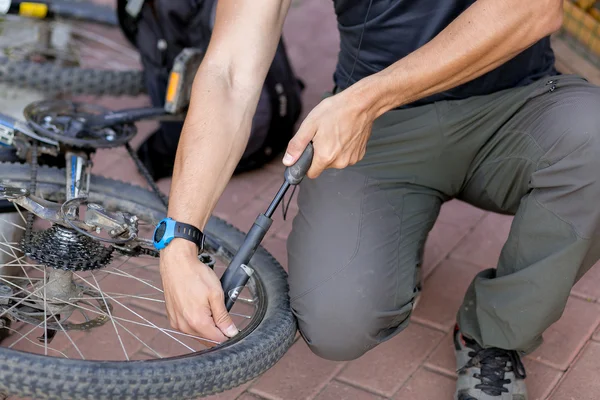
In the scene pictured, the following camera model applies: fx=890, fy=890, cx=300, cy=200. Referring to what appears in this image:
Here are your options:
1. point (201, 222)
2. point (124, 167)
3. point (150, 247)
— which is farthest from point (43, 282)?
point (124, 167)

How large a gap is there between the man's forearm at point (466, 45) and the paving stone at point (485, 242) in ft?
3.31

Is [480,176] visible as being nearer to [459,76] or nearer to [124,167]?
[459,76]

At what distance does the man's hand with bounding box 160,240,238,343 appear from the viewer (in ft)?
6.09

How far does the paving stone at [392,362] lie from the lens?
244cm

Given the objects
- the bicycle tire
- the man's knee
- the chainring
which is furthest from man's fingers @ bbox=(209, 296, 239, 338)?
the bicycle tire

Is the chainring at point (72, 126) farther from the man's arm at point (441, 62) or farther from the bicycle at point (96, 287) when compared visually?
the man's arm at point (441, 62)

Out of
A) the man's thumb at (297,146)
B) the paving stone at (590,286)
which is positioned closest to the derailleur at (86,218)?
the man's thumb at (297,146)

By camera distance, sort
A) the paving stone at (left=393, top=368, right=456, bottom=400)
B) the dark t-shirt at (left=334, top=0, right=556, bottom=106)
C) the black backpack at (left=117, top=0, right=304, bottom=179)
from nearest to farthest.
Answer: the dark t-shirt at (left=334, top=0, right=556, bottom=106)
the paving stone at (left=393, top=368, right=456, bottom=400)
the black backpack at (left=117, top=0, right=304, bottom=179)

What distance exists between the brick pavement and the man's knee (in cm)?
27

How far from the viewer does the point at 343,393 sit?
241cm

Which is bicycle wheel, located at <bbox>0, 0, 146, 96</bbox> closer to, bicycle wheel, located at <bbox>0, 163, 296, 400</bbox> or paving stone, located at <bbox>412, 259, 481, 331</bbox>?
bicycle wheel, located at <bbox>0, 163, 296, 400</bbox>

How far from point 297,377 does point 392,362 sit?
28 cm

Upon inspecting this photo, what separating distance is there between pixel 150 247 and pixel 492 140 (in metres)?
0.93

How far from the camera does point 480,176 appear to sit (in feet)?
7.75
